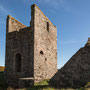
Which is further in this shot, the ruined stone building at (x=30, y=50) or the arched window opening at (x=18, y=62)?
the arched window opening at (x=18, y=62)

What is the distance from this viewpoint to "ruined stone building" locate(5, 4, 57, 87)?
471 inches

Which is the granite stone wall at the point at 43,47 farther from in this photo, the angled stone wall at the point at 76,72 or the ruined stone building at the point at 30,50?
the angled stone wall at the point at 76,72

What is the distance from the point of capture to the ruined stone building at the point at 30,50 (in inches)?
471

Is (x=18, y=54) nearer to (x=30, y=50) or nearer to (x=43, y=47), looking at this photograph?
(x=30, y=50)

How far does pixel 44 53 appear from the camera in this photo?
13.6 meters

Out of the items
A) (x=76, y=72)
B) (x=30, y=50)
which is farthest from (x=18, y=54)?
(x=76, y=72)

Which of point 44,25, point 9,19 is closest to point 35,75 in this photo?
point 44,25

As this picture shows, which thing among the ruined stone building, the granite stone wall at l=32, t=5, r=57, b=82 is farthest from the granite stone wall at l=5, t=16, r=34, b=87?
the granite stone wall at l=32, t=5, r=57, b=82

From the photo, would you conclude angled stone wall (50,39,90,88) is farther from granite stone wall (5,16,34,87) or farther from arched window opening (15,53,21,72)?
arched window opening (15,53,21,72)

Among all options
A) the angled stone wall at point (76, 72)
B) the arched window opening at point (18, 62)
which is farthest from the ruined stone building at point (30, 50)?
the angled stone wall at point (76, 72)

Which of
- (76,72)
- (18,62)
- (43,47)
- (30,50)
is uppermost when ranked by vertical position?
(43,47)

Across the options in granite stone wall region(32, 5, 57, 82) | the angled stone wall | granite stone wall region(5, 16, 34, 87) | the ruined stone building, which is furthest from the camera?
granite stone wall region(32, 5, 57, 82)

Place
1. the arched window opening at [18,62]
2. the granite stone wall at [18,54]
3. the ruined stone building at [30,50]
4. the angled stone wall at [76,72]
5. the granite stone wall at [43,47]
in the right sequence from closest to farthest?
the angled stone wall at [76,72], the ruined stone building at [30,50], the granite stone wall at [18,54], the granite stone wall at [43,47], the arched window opening at [18,62]

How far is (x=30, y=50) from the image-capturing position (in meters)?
12.0
